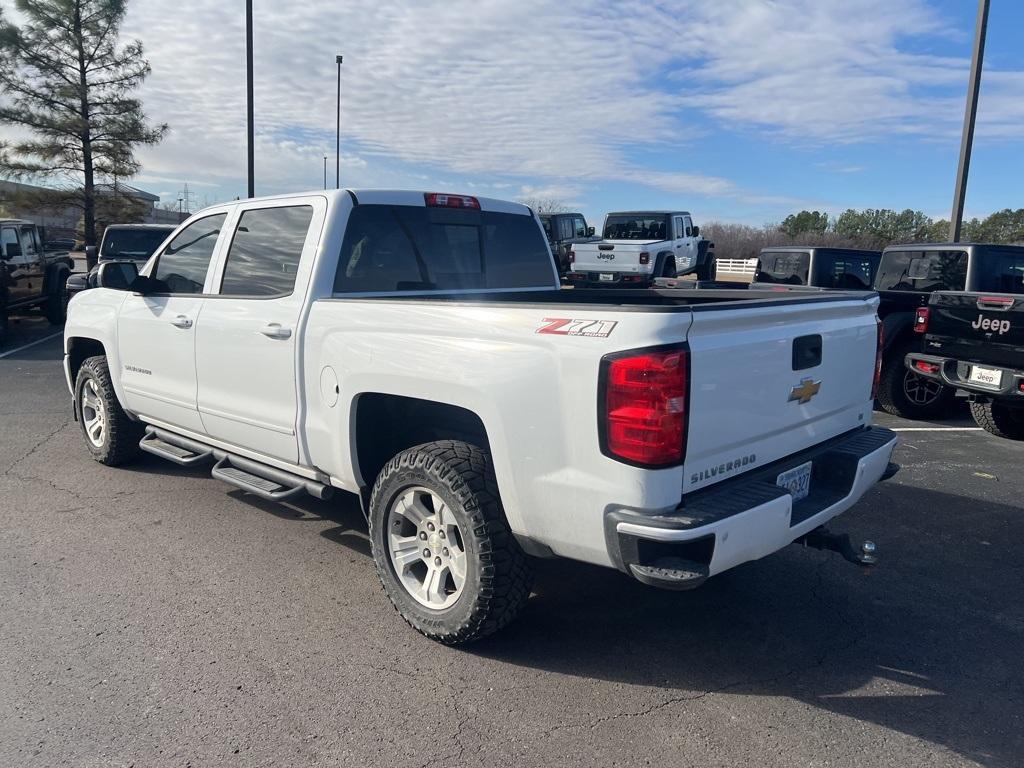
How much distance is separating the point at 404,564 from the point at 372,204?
6.40 feet

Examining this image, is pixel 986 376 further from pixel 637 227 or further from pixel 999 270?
pixel 637 227

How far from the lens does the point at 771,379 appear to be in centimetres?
333

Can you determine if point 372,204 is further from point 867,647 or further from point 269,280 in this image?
point 867,647

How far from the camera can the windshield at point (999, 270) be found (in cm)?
838

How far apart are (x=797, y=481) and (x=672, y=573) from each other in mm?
1033

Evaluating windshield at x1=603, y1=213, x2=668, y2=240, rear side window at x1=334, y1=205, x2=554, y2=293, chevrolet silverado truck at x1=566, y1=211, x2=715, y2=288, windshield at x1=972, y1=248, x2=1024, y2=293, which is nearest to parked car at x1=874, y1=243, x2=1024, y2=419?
windshield at x1=972, y1=248, x2=1024, y2=293

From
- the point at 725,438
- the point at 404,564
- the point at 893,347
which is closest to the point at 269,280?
the point at 404,564

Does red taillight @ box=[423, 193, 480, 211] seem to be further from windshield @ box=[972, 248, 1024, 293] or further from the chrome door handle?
windshield @ box=[972, 248, 1024, 293]

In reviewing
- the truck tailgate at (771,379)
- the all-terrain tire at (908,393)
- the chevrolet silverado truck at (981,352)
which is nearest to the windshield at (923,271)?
the all-terrain tire at (908,393)

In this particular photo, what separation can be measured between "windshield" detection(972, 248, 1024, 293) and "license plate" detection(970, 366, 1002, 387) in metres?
1.49

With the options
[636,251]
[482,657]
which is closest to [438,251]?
[482,657]

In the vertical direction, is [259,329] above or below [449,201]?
below

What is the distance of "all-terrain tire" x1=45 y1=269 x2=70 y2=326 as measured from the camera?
50.8 ft

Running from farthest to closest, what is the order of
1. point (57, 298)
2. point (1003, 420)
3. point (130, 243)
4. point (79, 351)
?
point (57, 298), point (130, 243), point (1003, 420), point (79, 351)
